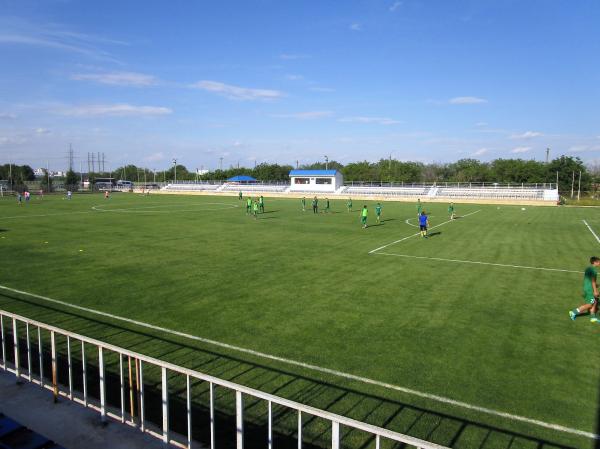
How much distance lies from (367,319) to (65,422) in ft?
24.5

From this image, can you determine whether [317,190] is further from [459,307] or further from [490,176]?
[459,307]

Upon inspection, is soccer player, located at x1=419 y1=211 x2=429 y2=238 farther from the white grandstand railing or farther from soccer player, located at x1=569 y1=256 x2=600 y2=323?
the white grandstand railing

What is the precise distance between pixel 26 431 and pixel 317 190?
76.8 meters

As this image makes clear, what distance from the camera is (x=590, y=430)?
6.48 metres

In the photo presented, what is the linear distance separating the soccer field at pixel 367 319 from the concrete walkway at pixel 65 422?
8.57ft

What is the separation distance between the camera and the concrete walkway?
5.21 meters


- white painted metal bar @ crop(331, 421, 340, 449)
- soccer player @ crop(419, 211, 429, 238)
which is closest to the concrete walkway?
white painted metal bar @ crop(331, 421, 340, 449)

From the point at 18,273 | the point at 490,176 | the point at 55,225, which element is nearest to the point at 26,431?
the point at 18,273

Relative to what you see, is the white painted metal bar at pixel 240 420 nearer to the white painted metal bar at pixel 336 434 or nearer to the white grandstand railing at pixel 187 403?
the white grandstand railing at pixel 187 403

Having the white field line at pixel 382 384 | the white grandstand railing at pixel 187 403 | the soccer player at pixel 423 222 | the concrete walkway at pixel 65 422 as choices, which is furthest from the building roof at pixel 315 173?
the concrete walkway at pixel 65 422

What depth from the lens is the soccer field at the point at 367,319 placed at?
7.10 meters

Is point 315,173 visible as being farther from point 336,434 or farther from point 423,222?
point 336,434

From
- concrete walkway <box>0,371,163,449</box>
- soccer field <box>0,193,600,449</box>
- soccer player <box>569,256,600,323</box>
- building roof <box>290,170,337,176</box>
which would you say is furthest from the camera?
building roof <box>290,170,337,176</box>

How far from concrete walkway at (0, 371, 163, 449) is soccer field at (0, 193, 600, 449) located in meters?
2.61
